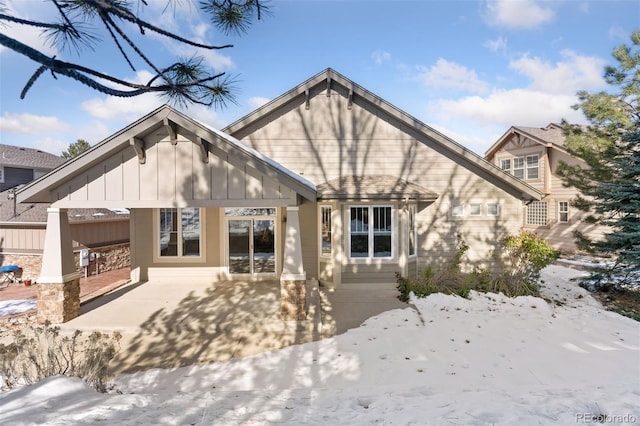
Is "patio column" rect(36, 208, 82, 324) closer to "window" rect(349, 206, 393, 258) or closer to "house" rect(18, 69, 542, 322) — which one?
"house" rect(18, 69, 542, 322)

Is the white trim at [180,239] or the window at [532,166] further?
the window at [532,166]

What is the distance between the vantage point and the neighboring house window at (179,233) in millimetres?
10320

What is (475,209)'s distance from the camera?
34.5 ft

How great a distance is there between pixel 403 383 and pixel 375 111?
27.5 ft

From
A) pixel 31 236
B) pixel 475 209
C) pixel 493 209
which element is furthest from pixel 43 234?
pixel 493 209

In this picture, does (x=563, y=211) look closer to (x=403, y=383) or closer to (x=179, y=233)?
(x=403, y=383)

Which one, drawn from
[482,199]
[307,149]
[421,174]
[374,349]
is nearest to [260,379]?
[374,349]

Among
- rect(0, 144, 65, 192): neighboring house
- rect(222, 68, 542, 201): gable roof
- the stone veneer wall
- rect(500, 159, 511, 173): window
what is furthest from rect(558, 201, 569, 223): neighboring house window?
rect(0, 144, 65, 192): neighboring house

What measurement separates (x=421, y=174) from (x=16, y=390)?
33.7 feet

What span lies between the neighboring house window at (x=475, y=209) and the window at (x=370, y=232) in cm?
289

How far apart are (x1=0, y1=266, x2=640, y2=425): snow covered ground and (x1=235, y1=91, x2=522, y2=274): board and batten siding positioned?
352 centimetres

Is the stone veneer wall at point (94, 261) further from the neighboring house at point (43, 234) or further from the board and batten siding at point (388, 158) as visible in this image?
the board and batten siding at point (388, 158)

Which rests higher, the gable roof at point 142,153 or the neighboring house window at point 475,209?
the gable roof at point 142,153

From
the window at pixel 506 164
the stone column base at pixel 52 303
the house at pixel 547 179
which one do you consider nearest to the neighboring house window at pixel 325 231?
the stone column base at pixel 52 303
